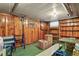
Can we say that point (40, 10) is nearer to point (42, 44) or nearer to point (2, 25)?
point (42, 44)

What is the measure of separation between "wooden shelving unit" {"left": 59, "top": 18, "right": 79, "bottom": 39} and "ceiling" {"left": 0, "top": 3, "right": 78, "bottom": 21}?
4.6 inches

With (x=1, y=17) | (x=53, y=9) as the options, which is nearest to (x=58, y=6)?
(x=53, y=9)

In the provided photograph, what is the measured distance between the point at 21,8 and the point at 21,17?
0.54 feet

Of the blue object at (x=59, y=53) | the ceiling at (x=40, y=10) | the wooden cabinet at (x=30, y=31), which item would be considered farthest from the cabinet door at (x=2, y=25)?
the blue object at (x=59, y=53)

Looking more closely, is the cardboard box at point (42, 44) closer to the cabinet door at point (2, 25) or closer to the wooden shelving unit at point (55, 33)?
the wooden shelving unit at point (55, 33)

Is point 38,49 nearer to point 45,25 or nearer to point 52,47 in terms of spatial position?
point 52,47

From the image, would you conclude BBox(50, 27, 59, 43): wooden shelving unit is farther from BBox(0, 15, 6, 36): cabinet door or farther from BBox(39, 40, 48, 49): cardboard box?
BBox(0, 15, 6, 36): cabinet door

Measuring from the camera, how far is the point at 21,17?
206cm

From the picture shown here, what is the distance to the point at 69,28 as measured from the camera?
7.07 ft

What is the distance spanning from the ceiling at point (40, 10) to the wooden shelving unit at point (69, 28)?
117 mm

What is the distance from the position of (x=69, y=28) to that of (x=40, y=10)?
0.66 meters

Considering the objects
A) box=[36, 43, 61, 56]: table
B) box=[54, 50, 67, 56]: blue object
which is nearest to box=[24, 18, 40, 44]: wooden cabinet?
box=[36, 43, 61, 56]: table

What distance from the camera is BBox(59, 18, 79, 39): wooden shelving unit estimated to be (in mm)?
2076

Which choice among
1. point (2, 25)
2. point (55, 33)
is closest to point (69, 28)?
point (55, 33)
